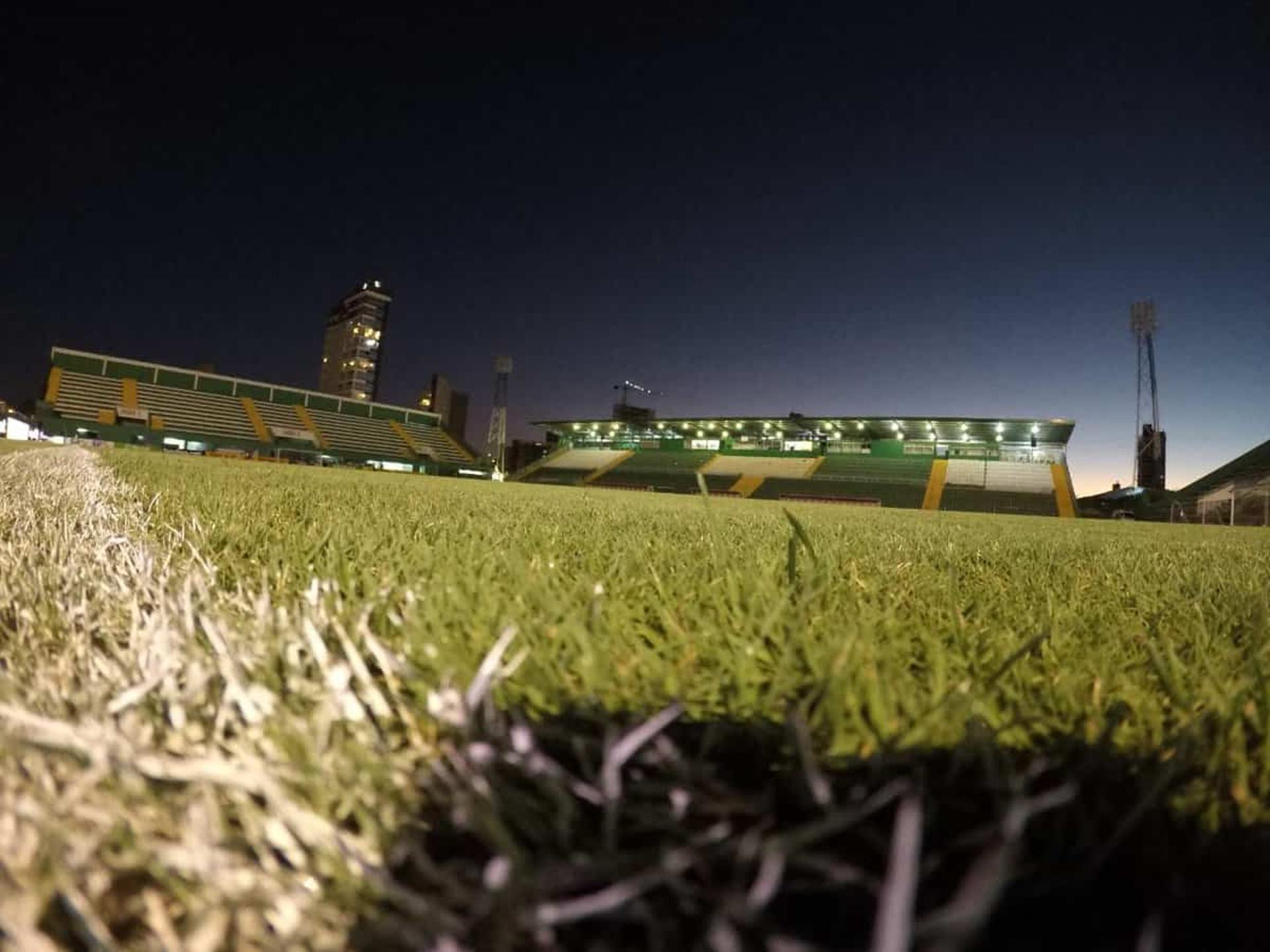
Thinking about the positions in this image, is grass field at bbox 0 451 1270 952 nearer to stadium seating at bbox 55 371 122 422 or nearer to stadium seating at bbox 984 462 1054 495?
stadium seating at bbox 984 462 1054 495

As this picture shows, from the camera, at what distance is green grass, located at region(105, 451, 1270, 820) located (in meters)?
0.54

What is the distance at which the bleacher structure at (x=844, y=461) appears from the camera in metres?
28.2

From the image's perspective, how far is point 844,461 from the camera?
3366 centimetres

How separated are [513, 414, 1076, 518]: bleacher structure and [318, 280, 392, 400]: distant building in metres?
72.3

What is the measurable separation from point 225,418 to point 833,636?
46.8 m

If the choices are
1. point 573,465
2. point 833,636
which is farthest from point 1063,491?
point 833,636

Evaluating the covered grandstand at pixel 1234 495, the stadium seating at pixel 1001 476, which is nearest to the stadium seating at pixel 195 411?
the stadium seating at pixel 1001 476

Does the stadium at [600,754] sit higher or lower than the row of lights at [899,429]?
lower

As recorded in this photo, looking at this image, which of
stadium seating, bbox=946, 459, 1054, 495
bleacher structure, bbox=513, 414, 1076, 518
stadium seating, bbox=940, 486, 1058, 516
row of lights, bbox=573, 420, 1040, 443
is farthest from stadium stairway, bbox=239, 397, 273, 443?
stadium seating, bbox=946, 459, 1054, 495

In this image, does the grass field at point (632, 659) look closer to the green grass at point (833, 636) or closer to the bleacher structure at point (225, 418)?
the green grass at point (833, 636)

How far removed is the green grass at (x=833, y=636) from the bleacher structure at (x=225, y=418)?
137 ft

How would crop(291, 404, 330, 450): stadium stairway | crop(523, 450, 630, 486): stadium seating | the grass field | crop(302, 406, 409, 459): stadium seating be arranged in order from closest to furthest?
1. the grass field
2. crop(523, 450, 630, 486): stadium seating
3. crop(291, 404, 330, 450): stadium stairway
4. crop(302, 406, 409, 459): stadium seating

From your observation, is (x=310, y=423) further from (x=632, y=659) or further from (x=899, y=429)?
(x=632, y=659)

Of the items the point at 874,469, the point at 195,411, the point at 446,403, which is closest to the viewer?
the point at 874,469
